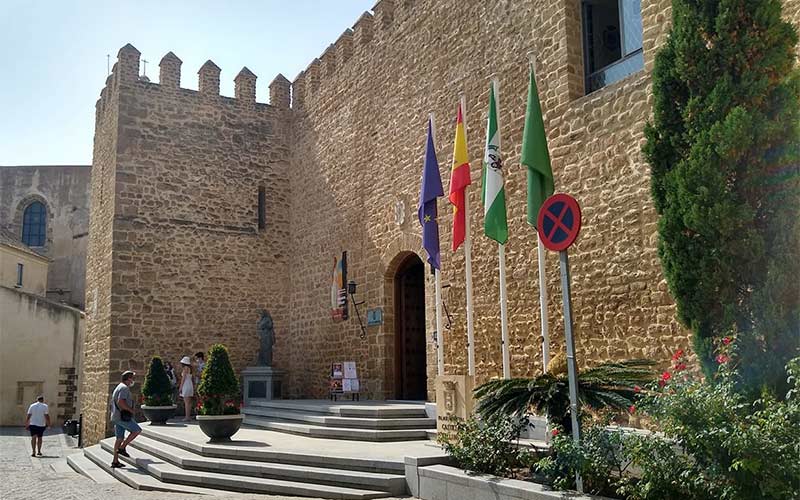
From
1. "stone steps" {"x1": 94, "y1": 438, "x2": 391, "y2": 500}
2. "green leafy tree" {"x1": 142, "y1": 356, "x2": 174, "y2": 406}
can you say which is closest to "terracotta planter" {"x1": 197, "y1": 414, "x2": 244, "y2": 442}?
"stone steps" {"x1": 94, "y1": 438, "x2": 391, "y2": 500}

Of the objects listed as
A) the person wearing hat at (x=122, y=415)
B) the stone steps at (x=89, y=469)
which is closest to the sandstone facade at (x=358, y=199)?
the stone steps at (x=89, y=469)

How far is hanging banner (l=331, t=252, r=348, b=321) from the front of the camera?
582 inches

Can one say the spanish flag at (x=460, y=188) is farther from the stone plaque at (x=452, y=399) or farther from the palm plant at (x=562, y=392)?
the palm plant at (x=562, y=392)

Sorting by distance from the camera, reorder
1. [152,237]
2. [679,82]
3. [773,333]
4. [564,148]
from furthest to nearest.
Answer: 1. [152,237]
2. [564,148]
3. [679,82]
4. [773,333]

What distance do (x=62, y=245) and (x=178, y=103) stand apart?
644 inches

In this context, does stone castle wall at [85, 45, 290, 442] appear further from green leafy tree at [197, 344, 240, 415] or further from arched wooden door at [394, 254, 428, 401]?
green leafy tree at [197, 344, 240, 415]

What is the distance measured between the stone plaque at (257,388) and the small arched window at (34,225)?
1871cm

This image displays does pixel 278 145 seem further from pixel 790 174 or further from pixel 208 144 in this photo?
pixel 790 174

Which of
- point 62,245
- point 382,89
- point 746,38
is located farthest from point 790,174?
point 62,245

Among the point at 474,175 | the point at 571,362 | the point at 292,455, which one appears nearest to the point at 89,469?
the point at 292,455

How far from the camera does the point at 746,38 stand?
606cm

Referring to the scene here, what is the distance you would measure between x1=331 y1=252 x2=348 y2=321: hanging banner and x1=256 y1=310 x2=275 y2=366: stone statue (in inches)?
71.9

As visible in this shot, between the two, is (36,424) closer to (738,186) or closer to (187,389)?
(187,389)

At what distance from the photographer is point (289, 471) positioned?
315 inches
